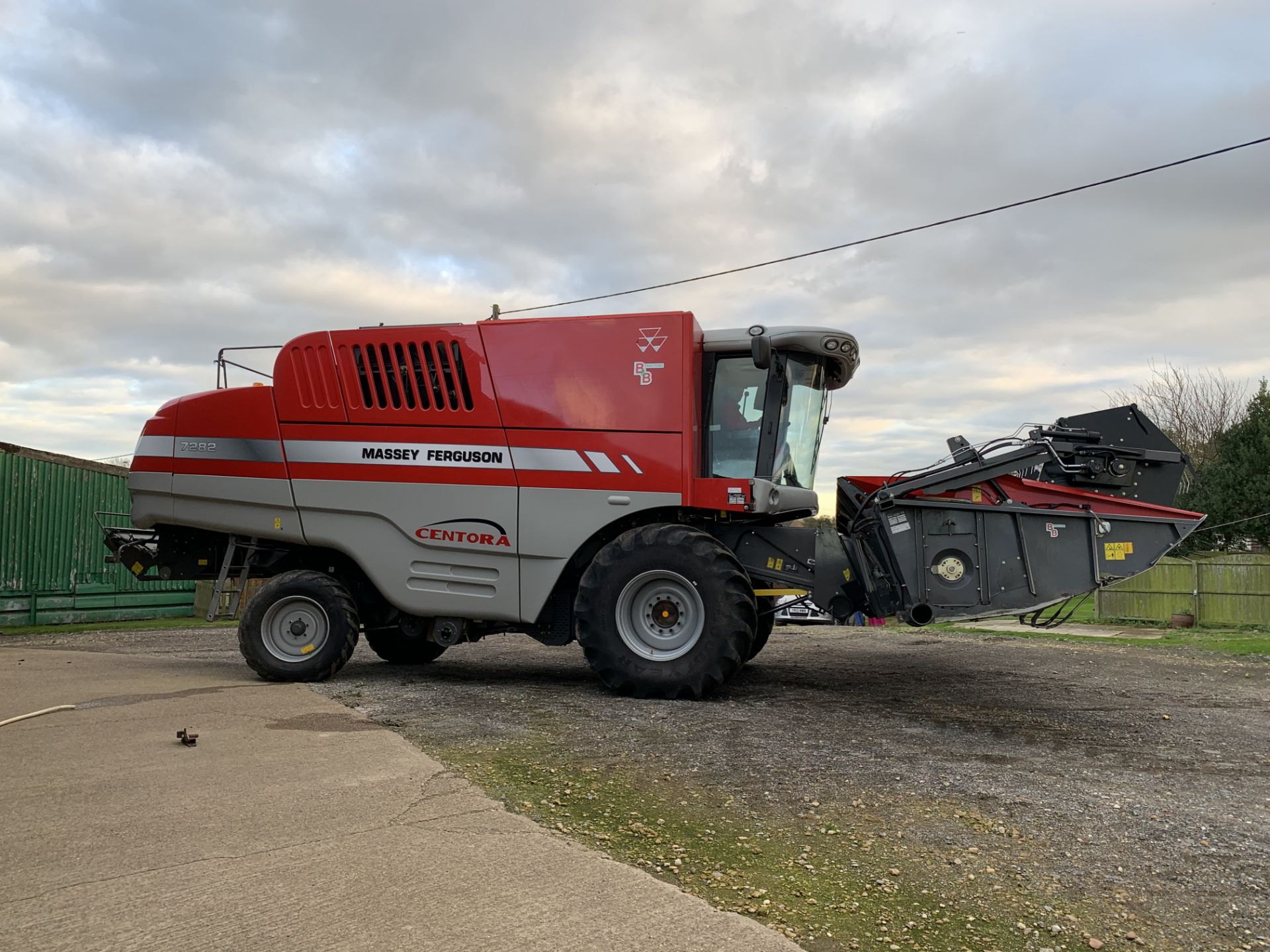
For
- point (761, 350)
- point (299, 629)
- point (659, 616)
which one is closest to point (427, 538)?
point (299, 629)

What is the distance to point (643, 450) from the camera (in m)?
7.62

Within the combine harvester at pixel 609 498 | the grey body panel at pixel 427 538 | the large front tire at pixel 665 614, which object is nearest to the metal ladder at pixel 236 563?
the combine harvester at pixel 609 498

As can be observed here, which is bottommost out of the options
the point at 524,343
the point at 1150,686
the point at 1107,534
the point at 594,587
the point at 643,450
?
the point at 1150,686

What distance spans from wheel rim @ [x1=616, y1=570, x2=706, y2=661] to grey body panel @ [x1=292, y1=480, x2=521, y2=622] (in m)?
1.07

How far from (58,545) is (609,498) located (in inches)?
451

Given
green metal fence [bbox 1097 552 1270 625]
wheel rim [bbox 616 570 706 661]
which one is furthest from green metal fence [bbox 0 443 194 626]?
green metal fence [bbox 1097 552 1270 625]

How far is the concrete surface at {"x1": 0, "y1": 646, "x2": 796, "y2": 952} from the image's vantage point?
2.84 m

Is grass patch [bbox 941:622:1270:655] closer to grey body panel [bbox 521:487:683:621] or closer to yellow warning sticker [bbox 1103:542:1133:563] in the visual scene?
yellow warning sticker [bbox 1103:542:1133:563]

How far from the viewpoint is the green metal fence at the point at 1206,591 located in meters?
17.5

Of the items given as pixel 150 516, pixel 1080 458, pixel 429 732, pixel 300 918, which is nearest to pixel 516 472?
pixel 429 732

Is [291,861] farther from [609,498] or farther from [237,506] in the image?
Result: [237,506]

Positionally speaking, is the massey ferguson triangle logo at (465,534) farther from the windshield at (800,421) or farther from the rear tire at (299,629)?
the windshield at (800,421)

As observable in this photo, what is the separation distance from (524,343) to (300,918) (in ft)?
18.4

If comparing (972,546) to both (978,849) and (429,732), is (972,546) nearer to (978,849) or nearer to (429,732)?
(978,849)
